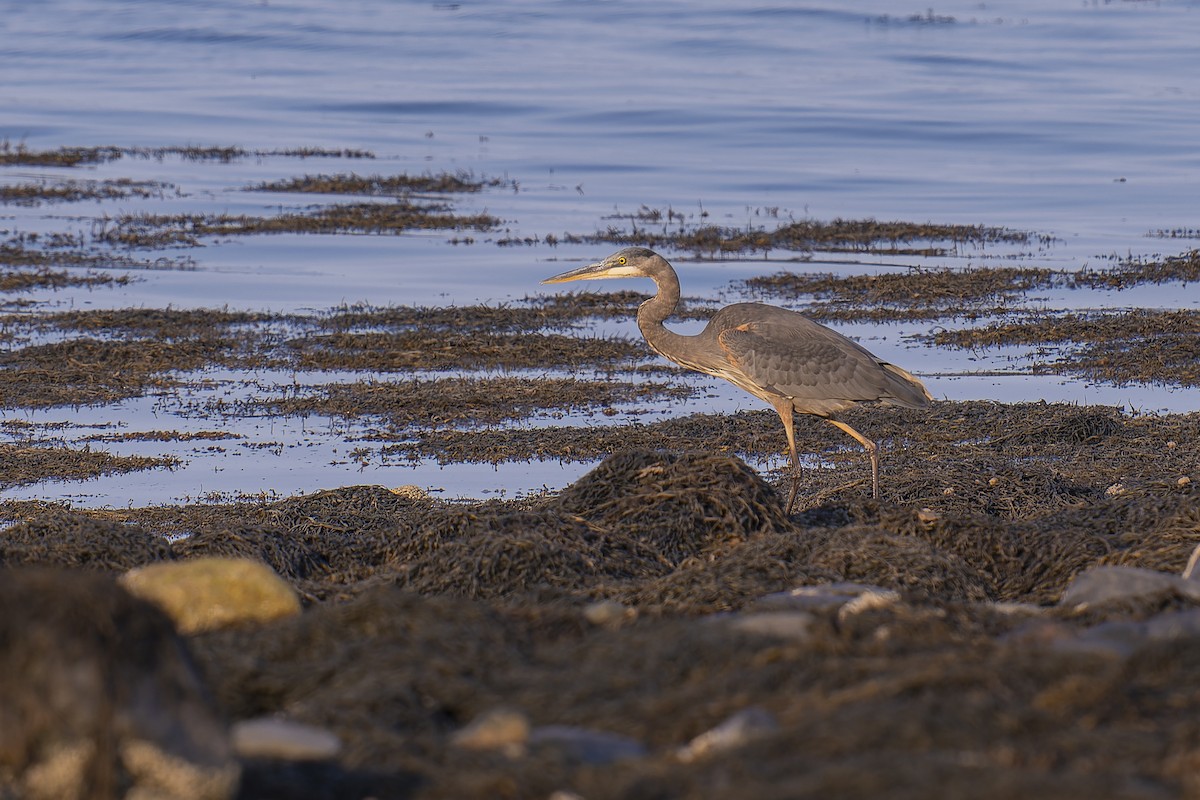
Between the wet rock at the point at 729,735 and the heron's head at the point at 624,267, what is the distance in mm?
6670

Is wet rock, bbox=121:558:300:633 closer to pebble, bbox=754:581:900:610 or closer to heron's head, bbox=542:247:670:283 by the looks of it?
pebble, bbox=754:581:900:610

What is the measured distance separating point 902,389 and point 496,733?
633 cm

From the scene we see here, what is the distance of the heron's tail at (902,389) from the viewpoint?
33.5 feet

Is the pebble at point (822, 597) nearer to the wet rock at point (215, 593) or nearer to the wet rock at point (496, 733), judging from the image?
the wet rock at point (496, 733)

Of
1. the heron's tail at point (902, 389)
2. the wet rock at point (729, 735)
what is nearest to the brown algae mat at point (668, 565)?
the wet rock at point (729, 735)

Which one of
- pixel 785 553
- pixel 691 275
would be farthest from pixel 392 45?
pixel 785 553

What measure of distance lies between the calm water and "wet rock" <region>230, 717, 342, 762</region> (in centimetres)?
652

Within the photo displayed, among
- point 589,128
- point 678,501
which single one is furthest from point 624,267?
point 589,128

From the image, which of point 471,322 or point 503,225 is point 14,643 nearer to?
point 471,322

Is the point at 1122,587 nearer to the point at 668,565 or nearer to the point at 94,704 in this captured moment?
the point at 668,565

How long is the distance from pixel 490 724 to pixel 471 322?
1261 centimetres

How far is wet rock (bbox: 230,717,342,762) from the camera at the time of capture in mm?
4125

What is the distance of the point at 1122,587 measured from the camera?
247 inches

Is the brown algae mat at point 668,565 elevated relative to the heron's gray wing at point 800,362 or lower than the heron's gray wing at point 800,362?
lower
